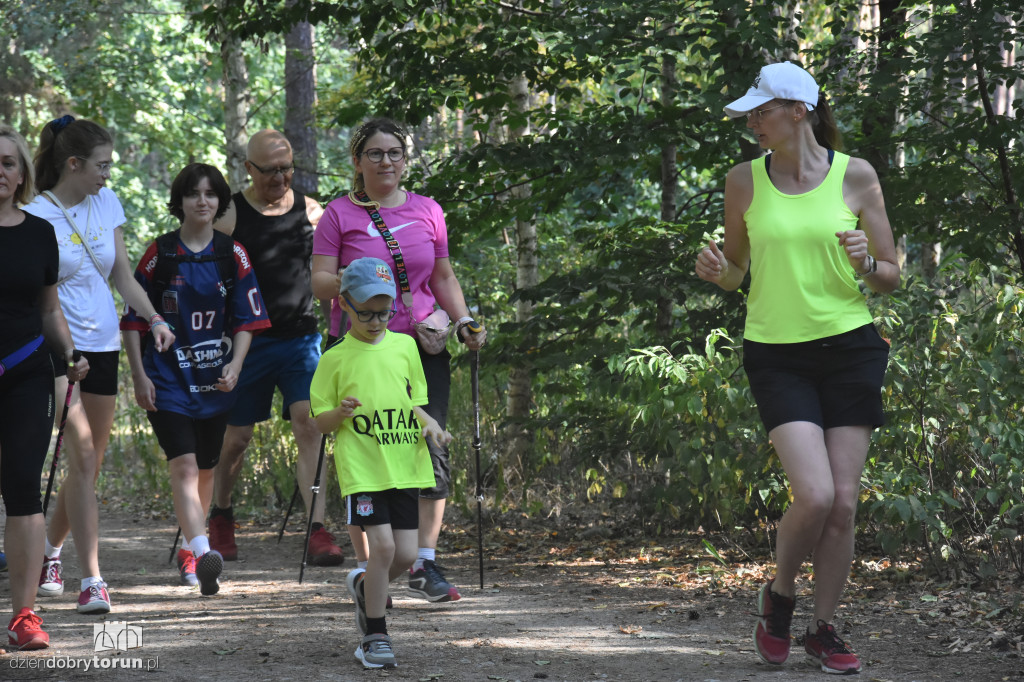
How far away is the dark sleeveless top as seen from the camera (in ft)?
19.4

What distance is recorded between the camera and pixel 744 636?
451 centimetres

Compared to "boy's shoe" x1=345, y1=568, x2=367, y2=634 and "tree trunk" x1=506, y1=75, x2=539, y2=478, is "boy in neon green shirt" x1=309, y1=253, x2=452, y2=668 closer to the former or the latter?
"boy's shoe" x1=345, y1=568, x2=367, y2=634

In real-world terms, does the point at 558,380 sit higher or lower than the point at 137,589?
higher

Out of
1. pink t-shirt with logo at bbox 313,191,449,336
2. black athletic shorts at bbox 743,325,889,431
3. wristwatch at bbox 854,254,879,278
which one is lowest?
black athletic shorts at bbox 743,325,889,431

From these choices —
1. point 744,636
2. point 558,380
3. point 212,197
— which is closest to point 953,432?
point 744,636

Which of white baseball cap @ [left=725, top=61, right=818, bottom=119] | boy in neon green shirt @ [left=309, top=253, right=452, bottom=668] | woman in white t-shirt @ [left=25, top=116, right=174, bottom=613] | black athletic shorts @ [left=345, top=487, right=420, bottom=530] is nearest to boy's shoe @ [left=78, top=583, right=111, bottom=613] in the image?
woman in white t-shirt @ [left=25, top=116, right=174, bottom=613]

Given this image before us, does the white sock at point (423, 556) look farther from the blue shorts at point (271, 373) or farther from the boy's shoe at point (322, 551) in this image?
the blue shorts at point (271, 373)

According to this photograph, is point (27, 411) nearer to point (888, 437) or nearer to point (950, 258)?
point (888, 437)

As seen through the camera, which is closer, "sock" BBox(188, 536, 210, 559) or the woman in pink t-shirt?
the woman in pink t-shirt

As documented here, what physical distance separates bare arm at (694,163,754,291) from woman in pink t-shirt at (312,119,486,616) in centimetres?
137

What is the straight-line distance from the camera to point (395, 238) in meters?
4.84

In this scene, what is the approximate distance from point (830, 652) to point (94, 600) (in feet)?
10.4

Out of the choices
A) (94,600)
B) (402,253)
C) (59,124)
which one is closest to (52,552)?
(94,600)

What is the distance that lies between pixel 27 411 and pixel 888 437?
396 centimetres
